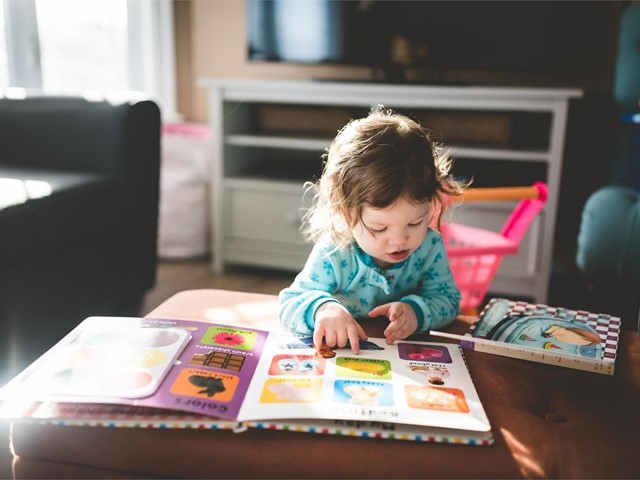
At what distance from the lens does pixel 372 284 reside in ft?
3.08

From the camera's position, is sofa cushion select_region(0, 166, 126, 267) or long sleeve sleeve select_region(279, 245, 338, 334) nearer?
long sleeve sleeve select_region(279, 245, 338, 334)

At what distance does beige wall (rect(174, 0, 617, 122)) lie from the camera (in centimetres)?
276

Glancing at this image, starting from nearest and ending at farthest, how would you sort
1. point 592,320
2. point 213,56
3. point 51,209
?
point 592,320, point 51,209, point 213,56

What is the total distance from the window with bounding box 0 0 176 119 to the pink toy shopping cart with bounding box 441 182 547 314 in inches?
64.7

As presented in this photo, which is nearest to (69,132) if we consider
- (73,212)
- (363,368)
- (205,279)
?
(73,212)

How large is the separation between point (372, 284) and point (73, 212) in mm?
916

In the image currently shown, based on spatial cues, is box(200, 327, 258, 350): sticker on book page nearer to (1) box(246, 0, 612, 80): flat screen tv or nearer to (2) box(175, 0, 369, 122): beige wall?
(1) box(246, 0, 612, 80): flat screen tv

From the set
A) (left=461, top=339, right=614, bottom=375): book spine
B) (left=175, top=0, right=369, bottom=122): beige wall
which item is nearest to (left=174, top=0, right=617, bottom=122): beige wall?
(left=175, top=0, right=369, bottom=122): beige wall

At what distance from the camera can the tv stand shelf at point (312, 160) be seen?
1.99 meters

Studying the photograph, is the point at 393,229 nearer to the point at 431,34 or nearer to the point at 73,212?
the point at 73,212

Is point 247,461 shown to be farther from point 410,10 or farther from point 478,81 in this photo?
point 478,81

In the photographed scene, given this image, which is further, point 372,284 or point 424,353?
point 372,284

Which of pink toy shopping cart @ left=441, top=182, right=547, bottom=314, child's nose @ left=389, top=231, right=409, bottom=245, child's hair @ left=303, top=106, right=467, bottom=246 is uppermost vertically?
child's hair @ left=303, top=106, right=467, bottom=246

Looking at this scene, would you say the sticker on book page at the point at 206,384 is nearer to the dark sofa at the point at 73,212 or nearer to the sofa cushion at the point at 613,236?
the dark sofa at the point at 73,212
